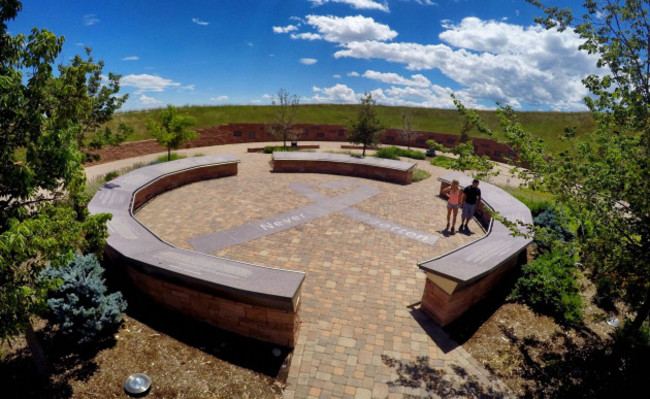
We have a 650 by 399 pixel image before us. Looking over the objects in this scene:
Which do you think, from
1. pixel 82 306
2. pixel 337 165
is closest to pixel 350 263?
pixel 82 306

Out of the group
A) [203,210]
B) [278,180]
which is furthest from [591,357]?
[278,180]

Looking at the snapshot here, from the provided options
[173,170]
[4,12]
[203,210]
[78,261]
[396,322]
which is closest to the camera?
[4,12]

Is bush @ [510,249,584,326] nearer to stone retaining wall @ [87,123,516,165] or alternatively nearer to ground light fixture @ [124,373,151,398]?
ground light fixture @ [124,373,151,398]

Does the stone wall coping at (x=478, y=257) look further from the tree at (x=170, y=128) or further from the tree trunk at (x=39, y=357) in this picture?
the tree at (x=170, y=128)

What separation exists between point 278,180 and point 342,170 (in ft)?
12.2

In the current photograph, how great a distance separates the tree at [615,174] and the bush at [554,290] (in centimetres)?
190

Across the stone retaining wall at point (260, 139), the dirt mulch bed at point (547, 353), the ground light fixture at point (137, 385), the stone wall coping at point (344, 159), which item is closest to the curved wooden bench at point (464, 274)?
the dirt mulch bed at point (547, 353)

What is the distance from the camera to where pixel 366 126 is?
24016mm

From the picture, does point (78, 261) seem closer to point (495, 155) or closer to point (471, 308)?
point (471, 308)

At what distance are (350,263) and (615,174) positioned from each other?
5.47 meters

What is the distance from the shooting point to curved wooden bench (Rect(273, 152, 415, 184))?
1681cm

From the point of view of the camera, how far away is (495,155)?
1213 inches

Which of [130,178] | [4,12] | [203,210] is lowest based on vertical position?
[203,210]

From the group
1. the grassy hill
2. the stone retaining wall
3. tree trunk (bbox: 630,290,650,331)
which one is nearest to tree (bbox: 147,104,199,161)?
the stone retaining wall
